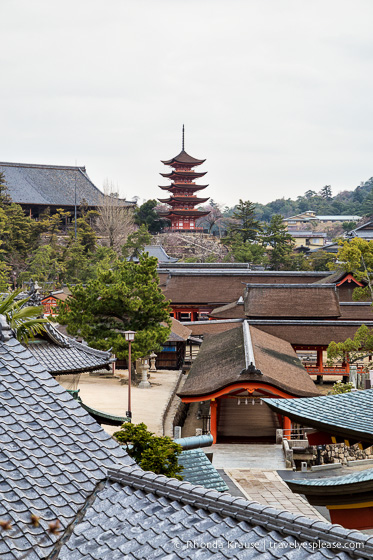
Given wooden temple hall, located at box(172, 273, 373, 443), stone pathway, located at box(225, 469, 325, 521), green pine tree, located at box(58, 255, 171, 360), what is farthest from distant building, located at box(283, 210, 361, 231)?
stone pathway, located at box(225, 469, 325, 521)

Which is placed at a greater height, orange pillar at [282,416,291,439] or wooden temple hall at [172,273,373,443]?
wooden temple hall at [172,273,373,443]

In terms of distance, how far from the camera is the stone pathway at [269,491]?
38.4ft

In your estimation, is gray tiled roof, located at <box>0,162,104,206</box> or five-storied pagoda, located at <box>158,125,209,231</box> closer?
gray tiled roof, located at <box>0,162,104,206</box>

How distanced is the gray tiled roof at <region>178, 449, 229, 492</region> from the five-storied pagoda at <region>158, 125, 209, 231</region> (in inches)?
1954

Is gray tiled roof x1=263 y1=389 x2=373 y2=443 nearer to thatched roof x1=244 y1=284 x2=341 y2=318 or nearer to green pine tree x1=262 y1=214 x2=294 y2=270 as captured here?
thatched roof x1=244 y1=284 x2=341 y2=318

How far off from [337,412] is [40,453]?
3.51 metres

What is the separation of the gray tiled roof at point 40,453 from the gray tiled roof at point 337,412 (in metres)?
2.40

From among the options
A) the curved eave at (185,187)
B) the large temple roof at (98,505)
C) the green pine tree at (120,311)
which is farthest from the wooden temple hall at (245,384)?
the curved eave at (185,187)

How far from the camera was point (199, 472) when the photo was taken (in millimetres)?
9359

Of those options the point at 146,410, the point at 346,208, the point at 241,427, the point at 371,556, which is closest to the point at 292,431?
the point at 241,427

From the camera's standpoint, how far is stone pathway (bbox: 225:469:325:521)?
38.4 ft

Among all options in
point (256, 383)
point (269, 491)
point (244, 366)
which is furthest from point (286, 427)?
point (269, 491)

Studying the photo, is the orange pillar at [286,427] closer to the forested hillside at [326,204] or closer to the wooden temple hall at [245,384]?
the wooden temple hall at [245,384]

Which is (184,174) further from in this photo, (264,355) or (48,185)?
(264,355)
